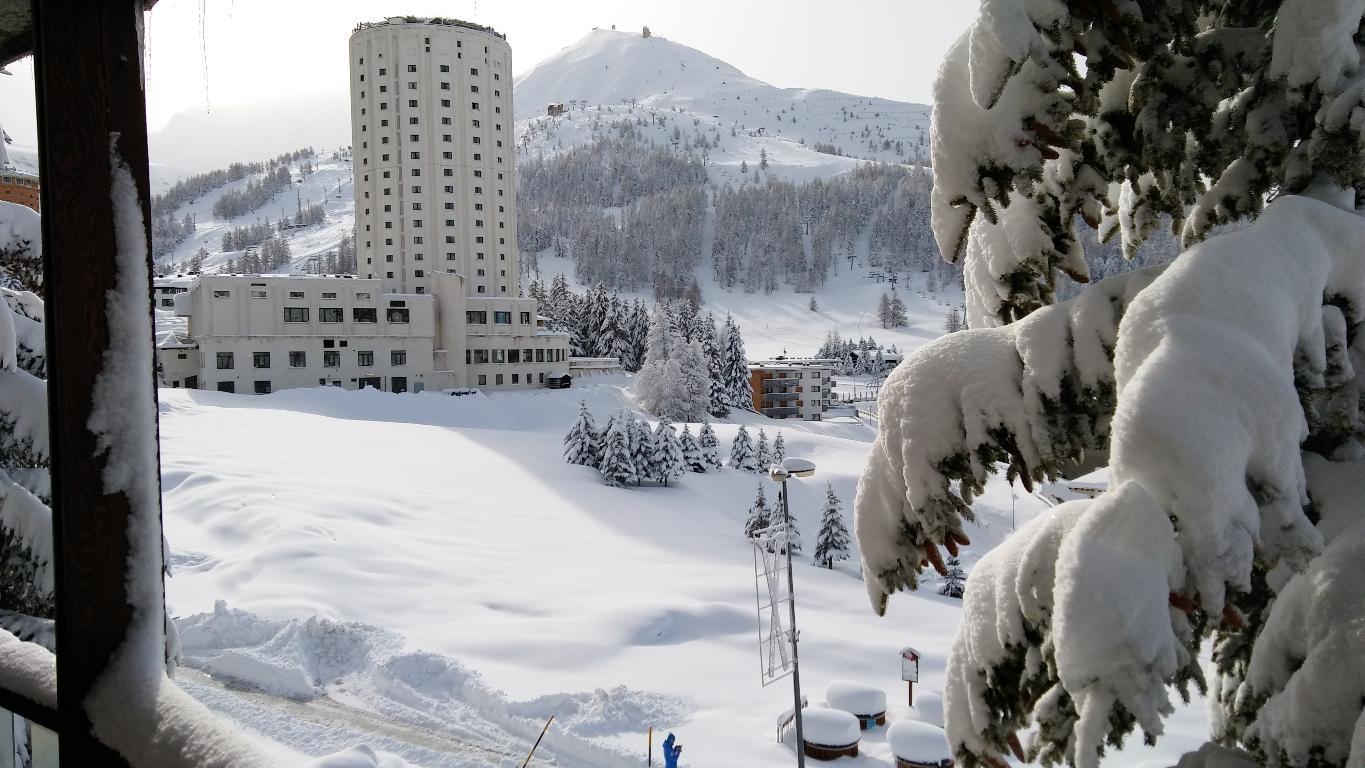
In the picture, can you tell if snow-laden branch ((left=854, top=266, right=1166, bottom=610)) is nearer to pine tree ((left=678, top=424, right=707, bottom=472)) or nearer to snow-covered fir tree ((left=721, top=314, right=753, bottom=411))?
pine tree ((left=678, top=424, right=707, bottom=472))

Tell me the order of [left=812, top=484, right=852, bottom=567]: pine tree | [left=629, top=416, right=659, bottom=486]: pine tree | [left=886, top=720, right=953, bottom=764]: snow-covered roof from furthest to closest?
[left=629, top=416, right=659, bottom=486]: pine tree → [left=812, top=484, right=852, bottom=567]: pine tree → [left=886, top=720, right=953, bottom=764]: snow-covered roof

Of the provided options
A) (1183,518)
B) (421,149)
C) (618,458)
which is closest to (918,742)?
(1183,518)

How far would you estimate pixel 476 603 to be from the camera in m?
16.2

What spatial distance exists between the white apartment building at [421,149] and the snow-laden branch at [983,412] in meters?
44.7

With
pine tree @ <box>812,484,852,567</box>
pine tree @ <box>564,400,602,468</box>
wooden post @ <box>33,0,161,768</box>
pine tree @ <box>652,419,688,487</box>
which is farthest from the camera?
pine tree @ <box>564,400,602,468</box>

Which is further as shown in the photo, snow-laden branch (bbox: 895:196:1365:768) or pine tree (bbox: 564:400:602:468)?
pine tree (bbox: 564:400:602:468)

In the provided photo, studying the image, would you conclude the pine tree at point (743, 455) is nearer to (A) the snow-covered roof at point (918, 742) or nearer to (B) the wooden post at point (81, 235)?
(A) the snow-covered roof at point (918, 742)

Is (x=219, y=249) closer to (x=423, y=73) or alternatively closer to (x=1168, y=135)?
(x=423, y=73)

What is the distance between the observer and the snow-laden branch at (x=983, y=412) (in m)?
1.61

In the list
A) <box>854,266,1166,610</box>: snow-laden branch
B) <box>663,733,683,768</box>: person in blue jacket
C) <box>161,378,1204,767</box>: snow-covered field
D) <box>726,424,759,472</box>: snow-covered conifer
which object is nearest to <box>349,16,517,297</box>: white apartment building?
<box>161,378,1204,767</box>: snow-covered field

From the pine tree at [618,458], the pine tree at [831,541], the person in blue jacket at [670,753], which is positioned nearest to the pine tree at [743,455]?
the pine tree at [618,458]

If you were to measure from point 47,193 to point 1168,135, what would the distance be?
2.21 m

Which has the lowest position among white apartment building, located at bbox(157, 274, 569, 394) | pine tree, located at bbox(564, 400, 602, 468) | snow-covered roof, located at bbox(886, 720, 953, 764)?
snow-covered roof, located at bbox(886, 720, 953, 764)

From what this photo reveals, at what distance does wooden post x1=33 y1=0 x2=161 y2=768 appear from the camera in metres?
1.38
